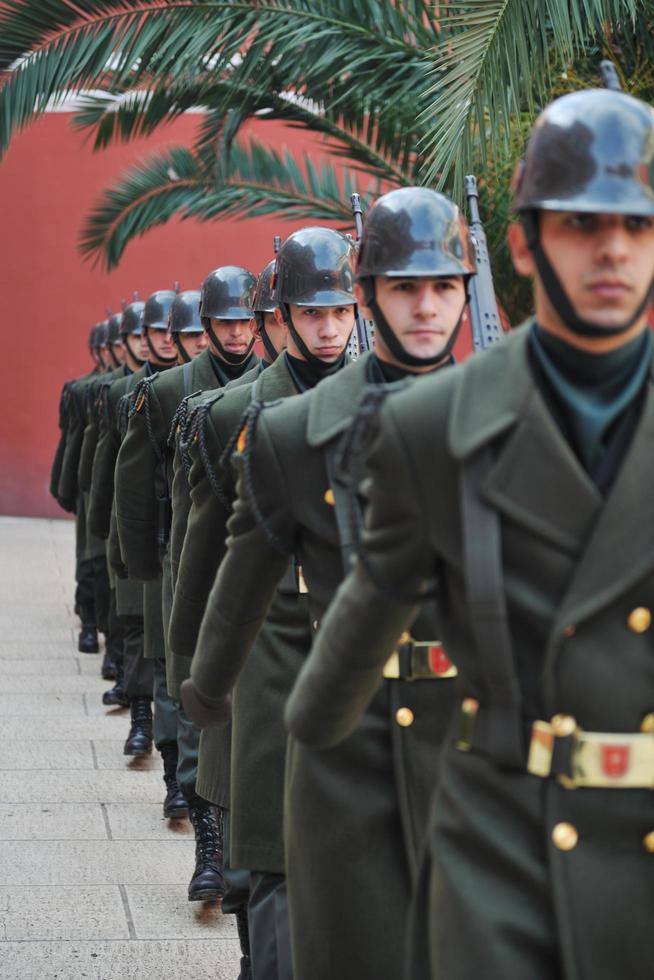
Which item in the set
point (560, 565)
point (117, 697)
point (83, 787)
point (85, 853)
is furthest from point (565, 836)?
point (117, 697)

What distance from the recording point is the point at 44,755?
8492 millimetres

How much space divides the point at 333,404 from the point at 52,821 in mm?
3914

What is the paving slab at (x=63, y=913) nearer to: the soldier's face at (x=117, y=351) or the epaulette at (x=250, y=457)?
the epaulette at (x=250, y=457)

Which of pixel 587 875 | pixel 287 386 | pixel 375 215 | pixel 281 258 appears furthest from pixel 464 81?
pixel 587 875

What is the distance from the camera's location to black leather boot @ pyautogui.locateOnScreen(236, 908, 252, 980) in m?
4.95

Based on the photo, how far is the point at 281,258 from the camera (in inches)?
211

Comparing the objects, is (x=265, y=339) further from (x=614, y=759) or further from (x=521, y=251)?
(x=614, y=759)

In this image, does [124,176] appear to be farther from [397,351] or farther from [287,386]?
[397,351]

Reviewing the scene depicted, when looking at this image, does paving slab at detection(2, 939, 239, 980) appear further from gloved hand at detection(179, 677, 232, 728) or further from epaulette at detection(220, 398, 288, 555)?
epaulette at detection(220, 398, 288, 555)

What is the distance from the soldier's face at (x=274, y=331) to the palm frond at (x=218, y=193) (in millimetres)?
4647

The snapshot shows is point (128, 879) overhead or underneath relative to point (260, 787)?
underneath

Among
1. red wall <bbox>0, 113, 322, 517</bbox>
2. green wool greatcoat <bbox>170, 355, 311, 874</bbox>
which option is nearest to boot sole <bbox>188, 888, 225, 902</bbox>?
green wool greatcoat <bbox>170, 355, 311, 874</bbox>

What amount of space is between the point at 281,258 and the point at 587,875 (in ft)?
10.3

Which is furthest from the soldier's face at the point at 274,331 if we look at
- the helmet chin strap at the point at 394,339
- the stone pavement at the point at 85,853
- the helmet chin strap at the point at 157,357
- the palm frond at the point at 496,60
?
the helmet chin strap at the point at 157,357
